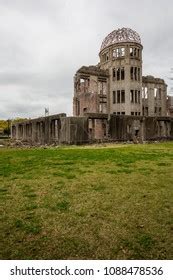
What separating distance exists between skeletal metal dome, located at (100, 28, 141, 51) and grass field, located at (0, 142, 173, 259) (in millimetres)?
37882

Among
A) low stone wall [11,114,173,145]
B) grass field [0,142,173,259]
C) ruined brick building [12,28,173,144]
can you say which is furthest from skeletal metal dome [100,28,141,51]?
grass field [0,142,173,259]

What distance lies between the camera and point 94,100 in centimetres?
4197

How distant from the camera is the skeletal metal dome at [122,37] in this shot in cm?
4209

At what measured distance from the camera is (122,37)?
42406 mm

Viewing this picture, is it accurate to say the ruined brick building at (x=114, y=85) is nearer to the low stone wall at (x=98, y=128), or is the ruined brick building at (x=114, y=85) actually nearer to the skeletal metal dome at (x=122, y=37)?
the skeletal metal dome at (x=122, y=37)

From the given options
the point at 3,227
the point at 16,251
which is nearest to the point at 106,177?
the point at 3,227

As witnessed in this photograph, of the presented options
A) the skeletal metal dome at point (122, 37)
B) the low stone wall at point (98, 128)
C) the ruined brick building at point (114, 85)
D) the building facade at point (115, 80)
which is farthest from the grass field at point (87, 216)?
the skeletal metal dome at point (122, 37)

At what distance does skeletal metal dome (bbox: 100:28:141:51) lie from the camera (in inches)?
1657

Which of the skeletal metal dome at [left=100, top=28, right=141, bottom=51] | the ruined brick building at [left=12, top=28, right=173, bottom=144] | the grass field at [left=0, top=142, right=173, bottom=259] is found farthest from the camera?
the skeletal metal dome at [left=100, top=28, right=141, bottom=51]

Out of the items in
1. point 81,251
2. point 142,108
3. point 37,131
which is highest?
point 142,108

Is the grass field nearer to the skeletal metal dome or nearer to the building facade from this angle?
the building facade

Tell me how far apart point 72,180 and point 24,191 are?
5.27ft

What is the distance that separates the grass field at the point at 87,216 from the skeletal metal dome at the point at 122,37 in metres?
37.9
